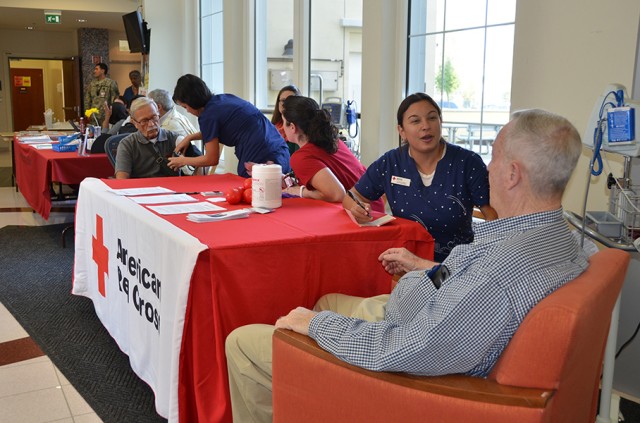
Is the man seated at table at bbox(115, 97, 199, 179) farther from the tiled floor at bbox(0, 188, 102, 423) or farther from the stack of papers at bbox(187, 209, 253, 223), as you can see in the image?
the stack of papers at bbox(187, 209, 253, 223)

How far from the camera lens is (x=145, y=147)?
4.04m

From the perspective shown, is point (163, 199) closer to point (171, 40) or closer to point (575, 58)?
point (575, 58)

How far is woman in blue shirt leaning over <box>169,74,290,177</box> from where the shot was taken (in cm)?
379

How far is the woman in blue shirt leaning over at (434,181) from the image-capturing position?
2398 mm

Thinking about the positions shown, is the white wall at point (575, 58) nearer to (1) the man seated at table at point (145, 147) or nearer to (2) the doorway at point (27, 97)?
(1) the man seated at table at point (145, 147)

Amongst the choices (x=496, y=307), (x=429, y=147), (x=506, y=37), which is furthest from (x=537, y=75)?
(x=496, y=307)

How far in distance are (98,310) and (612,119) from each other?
2.51 meters

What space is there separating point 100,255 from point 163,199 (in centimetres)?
50

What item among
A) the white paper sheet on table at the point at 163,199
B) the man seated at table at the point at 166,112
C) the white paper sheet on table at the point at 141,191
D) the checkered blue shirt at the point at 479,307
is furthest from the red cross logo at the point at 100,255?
the man seated at table at the point at 166,112

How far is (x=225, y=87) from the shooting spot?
6.60m

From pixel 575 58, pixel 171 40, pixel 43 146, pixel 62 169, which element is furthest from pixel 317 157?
pixel 171 40

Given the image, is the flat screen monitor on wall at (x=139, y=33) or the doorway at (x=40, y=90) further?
the doorway at (x=40, y=90)

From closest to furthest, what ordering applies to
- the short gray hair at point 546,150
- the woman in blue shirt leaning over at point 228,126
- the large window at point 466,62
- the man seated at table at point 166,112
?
1. the short gray hair at point 546,150
2. the large window at point 466,62
3. the woman in blue shirt leaning over at point 228,126
4. the man seated at table at point 166,112

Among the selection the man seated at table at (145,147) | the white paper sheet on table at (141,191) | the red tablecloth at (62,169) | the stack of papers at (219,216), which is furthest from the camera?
the red tablecloth at (62,169)
